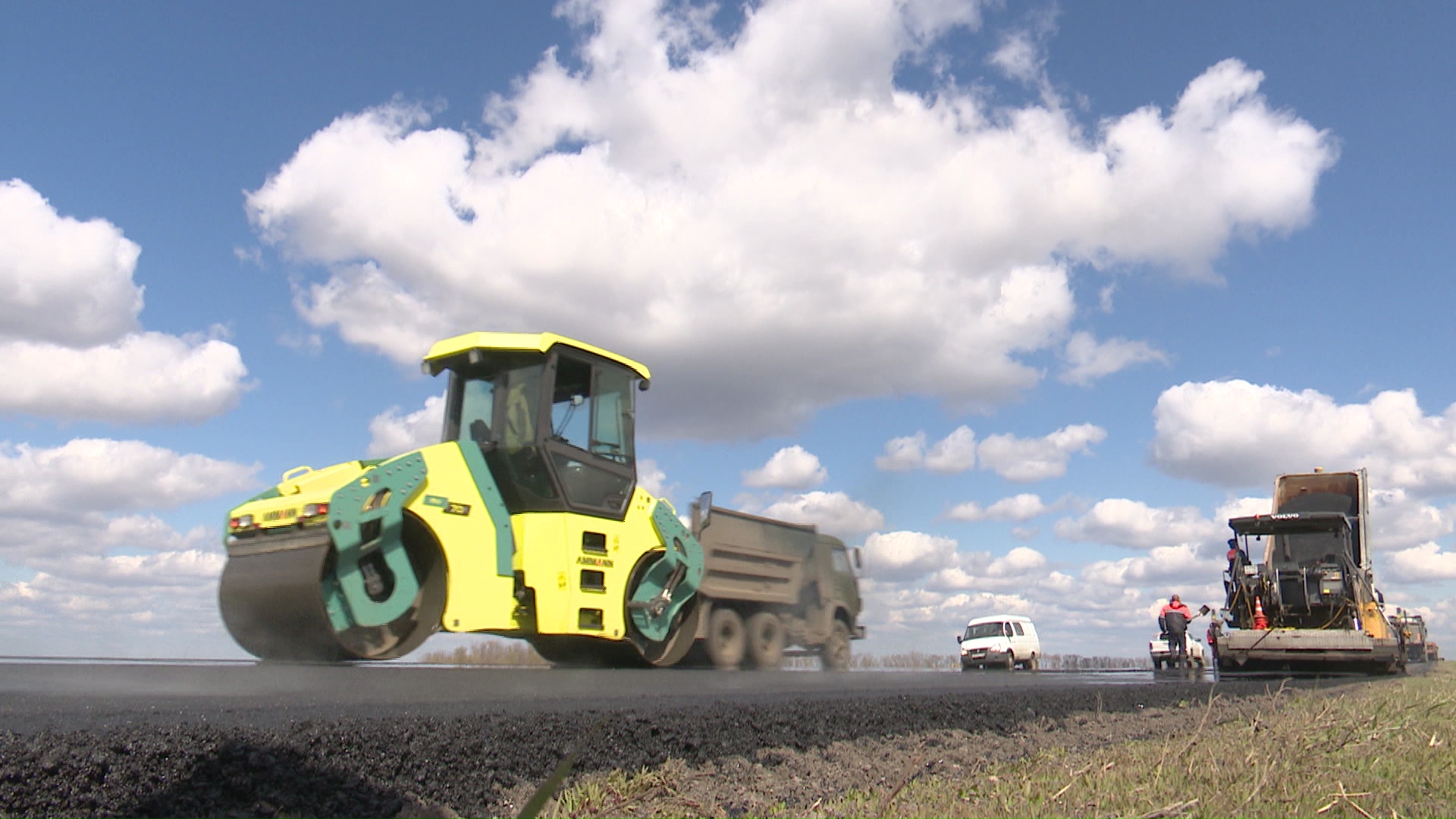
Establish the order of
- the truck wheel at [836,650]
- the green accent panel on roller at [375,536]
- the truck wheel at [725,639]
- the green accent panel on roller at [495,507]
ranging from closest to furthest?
1. the green accent panel on roller at [375,536]
2. the green accent panel on roller at [495,507]
3. the truck wheel at [725,639]
4. the truck wheel at [836,650]

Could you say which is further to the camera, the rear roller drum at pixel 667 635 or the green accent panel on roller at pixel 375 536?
the rear roller drum at pixel 667 635

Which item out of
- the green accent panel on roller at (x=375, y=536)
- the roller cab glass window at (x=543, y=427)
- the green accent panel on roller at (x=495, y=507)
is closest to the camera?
the green accent panel on roller at (x=375, y=536)

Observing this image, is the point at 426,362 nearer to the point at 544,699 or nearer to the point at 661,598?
the point at 661,598

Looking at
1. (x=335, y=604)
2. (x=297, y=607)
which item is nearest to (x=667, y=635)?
(x=335, y=604)

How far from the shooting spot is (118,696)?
A: 18.6 feet

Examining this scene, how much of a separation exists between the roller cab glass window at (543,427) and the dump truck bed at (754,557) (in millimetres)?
2479

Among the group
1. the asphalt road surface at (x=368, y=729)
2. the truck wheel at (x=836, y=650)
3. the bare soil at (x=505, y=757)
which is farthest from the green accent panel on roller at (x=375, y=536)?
the truck wheel at (x=836, y=650)

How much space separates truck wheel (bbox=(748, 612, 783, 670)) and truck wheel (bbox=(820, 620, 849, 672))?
141cm

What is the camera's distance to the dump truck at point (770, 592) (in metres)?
13.6

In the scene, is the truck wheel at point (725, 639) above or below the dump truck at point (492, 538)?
below

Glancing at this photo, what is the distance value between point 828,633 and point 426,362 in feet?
26.7

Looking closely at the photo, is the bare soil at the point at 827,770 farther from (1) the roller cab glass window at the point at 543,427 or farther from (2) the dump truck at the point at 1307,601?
(2) the dump truck at the point at 1307,601

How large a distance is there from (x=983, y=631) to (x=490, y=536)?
21459 millimetres

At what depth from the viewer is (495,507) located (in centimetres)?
996
